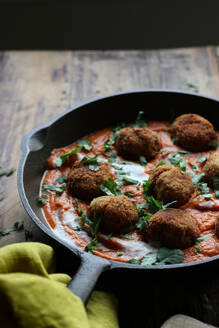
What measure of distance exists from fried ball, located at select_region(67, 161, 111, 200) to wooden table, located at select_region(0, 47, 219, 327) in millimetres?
625

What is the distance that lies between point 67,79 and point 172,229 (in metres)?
3.54

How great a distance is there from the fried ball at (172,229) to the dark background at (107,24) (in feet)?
22.0

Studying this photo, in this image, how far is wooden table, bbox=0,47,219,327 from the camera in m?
5.69

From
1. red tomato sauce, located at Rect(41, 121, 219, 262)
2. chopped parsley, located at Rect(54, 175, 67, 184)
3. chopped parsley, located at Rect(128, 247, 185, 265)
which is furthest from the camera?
chopped parsley, located at Rect(54, 175, 67, 184)

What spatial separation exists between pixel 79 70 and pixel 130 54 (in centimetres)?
89

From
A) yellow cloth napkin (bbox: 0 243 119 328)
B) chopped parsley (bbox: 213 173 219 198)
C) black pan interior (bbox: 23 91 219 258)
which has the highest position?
black pan interior (bbox: 23 91 219 258)

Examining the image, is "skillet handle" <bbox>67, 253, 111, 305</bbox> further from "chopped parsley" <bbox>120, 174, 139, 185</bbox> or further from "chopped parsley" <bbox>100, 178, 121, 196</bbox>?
"chopped parsley" <bbox>120, 174, 139, 185</bbox>

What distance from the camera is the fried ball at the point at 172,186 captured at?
414 cm

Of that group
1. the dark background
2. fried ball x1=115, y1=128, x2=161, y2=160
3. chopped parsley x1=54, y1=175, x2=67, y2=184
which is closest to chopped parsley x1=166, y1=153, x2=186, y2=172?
fried ball x1=115, y1=128, x2=161, y2=160

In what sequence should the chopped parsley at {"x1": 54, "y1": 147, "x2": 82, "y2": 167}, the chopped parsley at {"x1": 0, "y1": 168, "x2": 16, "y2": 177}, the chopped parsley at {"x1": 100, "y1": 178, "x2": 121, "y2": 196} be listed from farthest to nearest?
the chopped parsley at {"x1": 0, "y1": 168, "x2": 16, "y2": 177}
the chopped parsley at {"x1": 54, "y1": 147, "x2": 82, "y2": 167}
the chopped parsley at {"x1": 100, "y1": 178, "x2": 121, "y2": 196}

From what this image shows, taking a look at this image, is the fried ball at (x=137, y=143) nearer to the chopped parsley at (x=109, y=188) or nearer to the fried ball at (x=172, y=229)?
the chopped parsley at (x=109, y=188)

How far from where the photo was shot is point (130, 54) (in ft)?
23.2

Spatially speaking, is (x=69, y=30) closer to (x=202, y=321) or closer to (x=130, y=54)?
(x=130, y=54)

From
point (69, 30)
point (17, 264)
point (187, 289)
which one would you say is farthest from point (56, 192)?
point (69, 30)
